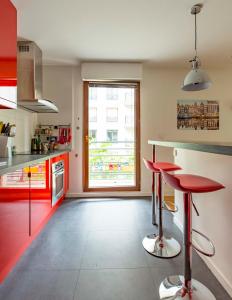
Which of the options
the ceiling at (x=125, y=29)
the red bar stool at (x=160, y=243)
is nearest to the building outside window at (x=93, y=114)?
the ceiling at (x=125, y=29)

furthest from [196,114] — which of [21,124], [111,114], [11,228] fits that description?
[11,228]

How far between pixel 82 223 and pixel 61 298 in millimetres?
1212

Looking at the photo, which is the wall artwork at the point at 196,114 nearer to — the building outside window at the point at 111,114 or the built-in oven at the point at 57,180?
the building outside window at the point at 111,114

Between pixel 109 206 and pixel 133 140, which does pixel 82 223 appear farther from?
A: pixel 133 140

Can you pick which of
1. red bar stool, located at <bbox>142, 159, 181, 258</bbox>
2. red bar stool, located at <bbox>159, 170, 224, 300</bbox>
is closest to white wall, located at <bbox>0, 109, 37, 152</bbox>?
red bar stool, located at <bbox>142, 159, 181, 258</bbox>

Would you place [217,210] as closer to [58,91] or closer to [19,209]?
[19,209]

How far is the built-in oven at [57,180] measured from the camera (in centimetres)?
268

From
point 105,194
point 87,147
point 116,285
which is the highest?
point 87,147

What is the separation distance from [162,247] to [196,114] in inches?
109

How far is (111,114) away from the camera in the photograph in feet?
12.7

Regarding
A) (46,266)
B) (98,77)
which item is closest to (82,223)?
(46,266)

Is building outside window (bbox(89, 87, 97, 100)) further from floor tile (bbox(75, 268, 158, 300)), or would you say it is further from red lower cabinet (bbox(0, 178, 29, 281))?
floor tile (bbox(75, 268, 158, 300))

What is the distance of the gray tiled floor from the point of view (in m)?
1.45

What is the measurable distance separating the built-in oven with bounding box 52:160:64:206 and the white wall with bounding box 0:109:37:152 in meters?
0.66
